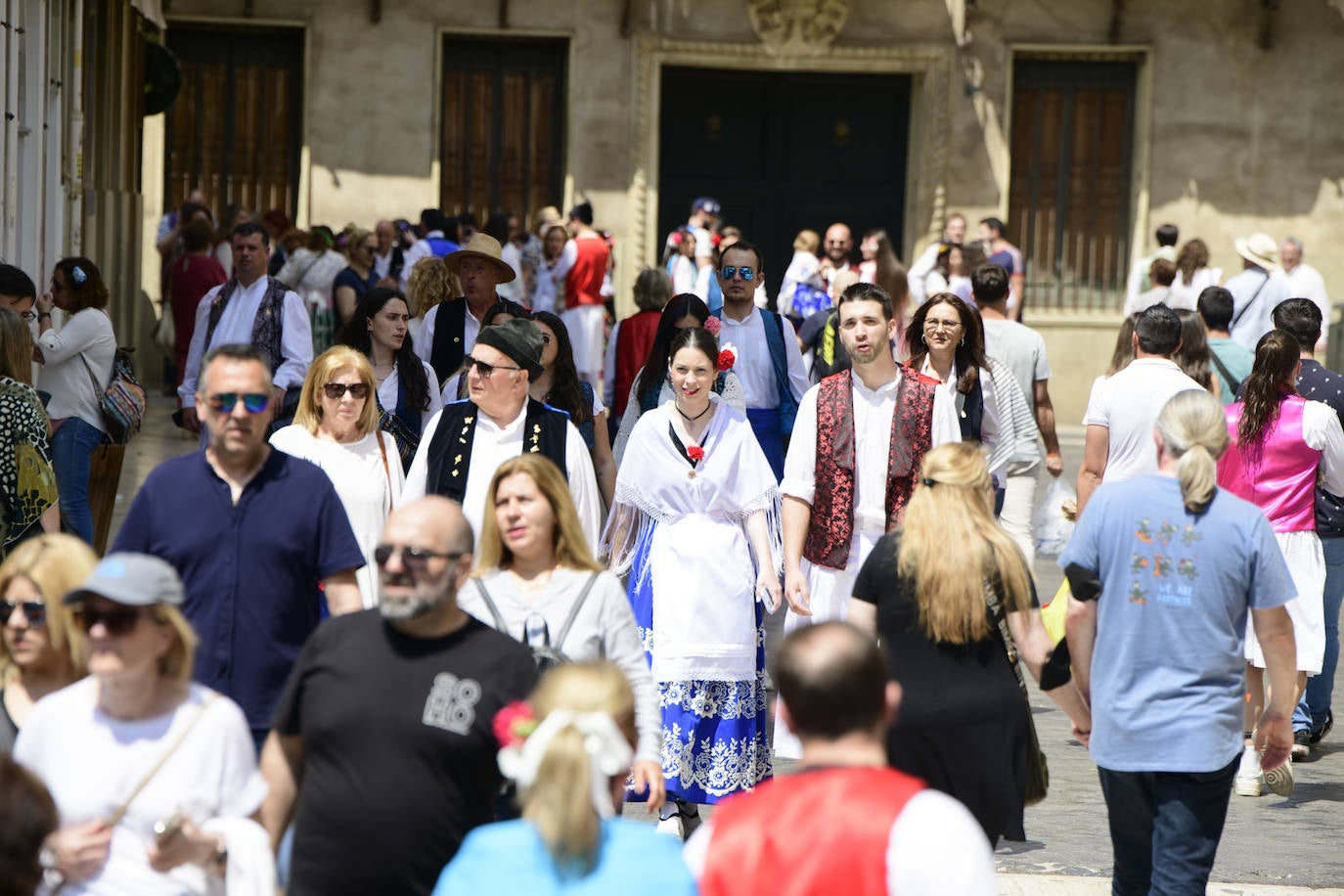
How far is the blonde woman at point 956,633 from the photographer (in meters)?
5.21

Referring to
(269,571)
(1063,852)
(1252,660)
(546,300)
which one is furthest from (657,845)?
(546,300)

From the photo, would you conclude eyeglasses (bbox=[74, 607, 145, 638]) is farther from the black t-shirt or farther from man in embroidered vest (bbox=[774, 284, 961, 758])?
man in embroidered vest (bbox=[774, 284, 961, 758])

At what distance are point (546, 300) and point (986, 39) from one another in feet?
19.3

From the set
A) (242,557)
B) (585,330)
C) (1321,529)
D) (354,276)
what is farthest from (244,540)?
(585,330)

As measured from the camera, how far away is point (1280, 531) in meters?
8.19

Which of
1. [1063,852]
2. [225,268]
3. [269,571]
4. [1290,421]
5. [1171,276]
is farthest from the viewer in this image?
[225,268]

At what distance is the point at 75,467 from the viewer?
9.58m

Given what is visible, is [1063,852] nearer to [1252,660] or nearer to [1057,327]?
[1252,660]

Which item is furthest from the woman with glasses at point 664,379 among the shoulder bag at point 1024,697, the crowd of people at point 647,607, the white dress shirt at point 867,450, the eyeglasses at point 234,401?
the eyeglasses at point 234,401

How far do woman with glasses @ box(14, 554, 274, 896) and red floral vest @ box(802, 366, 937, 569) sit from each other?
11.4ft

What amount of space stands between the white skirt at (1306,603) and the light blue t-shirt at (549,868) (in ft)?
16.7

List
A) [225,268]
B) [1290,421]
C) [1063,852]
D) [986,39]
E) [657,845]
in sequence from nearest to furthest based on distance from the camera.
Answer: [657,845]
[1063,852]
[1290,421]
[225,268]
[986,39]

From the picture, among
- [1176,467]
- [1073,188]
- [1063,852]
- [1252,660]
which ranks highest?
[1073,188]

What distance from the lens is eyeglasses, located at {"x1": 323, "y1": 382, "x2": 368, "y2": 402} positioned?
22.2 ft
